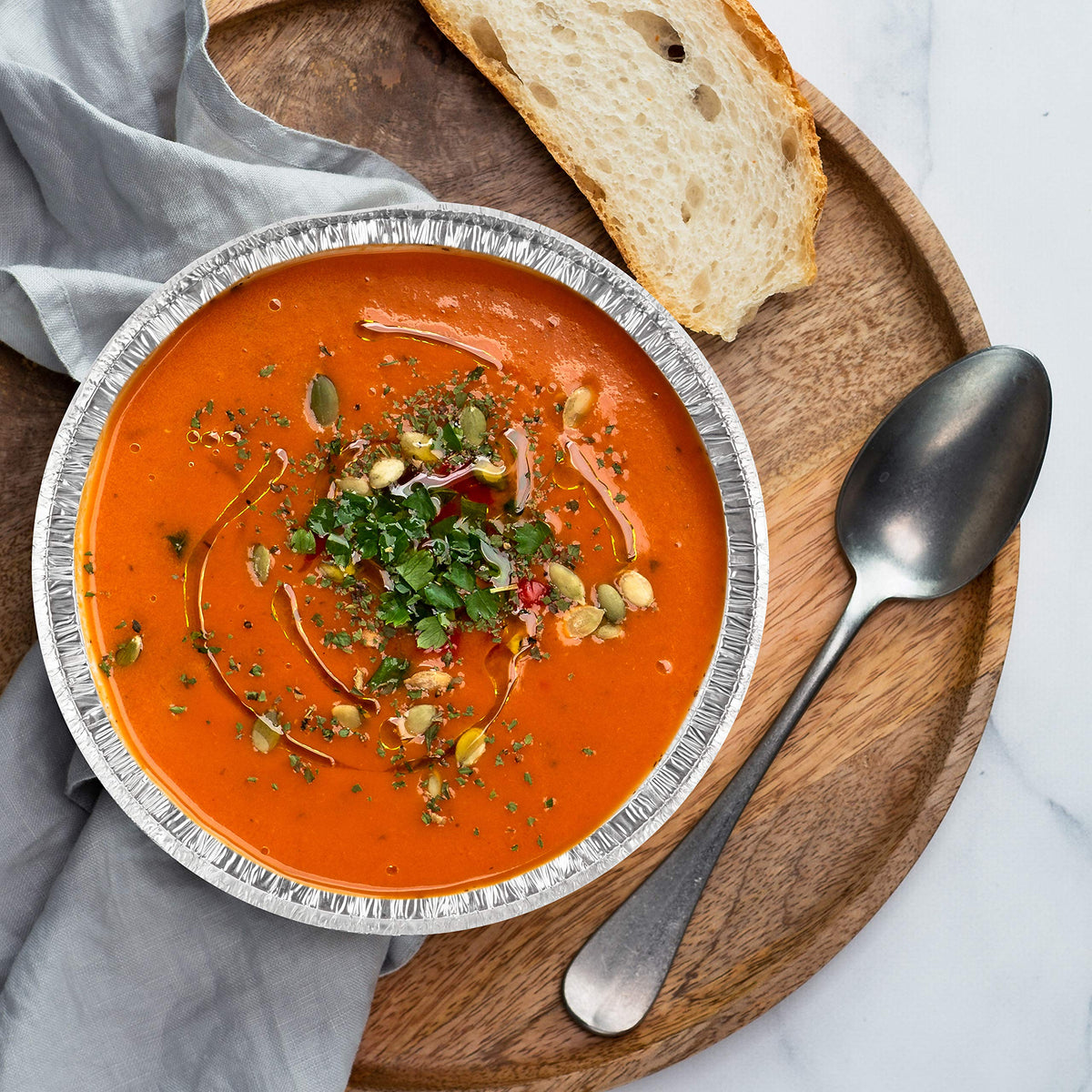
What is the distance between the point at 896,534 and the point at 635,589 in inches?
30.4

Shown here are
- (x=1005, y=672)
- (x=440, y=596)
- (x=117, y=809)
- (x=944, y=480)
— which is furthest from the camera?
(x=1005, y=672)

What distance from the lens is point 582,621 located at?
2.14 meters

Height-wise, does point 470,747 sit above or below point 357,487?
below

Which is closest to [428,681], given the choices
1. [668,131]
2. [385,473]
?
[385,473]

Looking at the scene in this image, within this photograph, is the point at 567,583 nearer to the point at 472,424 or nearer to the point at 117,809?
the point at 472,424

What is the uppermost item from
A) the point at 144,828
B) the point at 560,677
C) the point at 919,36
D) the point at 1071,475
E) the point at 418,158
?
the point at 919,36

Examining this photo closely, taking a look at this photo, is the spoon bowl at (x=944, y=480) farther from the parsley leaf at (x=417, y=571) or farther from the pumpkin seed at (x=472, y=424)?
the parsley leaf at (x=417, y=571)

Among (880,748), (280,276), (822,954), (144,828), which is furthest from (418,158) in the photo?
(822,954)

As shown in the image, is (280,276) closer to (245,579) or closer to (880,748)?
(245,579)

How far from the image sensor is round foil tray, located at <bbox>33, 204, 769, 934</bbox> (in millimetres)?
2211

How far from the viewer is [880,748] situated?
2518 millimetres

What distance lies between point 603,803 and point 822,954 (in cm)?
76

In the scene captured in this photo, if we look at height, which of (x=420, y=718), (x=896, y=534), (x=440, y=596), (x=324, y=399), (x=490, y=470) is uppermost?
(x=896, y=534)

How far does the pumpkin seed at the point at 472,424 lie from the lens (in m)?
2.13
